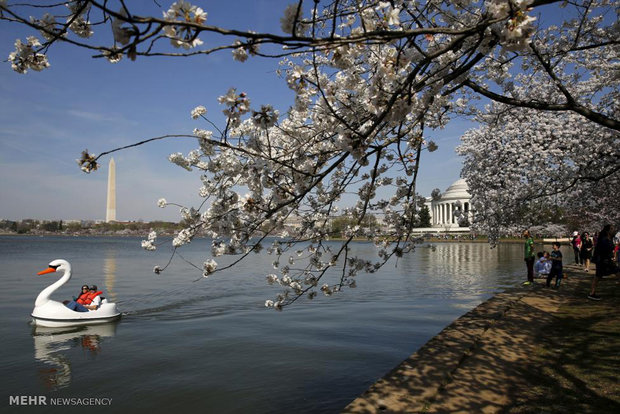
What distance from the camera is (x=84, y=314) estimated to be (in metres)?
11.5

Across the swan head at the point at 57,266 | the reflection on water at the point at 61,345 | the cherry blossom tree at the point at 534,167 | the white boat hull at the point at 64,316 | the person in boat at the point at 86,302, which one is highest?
the cherry blossom tree at the point at 534,167

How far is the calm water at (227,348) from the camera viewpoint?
660cm

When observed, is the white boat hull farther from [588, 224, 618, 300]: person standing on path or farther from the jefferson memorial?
the jefferson memorial

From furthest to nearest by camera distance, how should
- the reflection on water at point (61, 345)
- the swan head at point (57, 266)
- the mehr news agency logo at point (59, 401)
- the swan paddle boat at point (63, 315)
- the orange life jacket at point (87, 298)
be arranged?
the swan head at point (57, 266)
the orange life jacket at point (87, 298)
the swan paddle boat at point (63, 315)
the reflection on water at point (61, 345)
the mehr news agency logo at point (59, 401)

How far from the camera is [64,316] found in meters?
11.4

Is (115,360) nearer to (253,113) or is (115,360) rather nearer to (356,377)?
(356,377)

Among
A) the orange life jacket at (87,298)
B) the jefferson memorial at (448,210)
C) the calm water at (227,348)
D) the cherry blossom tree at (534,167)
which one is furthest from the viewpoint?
the jefferson memorial at (448,210)

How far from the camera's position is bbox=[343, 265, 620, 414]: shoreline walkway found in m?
4.27

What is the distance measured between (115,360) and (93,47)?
7852 mm

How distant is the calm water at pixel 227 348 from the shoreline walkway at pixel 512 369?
141 centimetres

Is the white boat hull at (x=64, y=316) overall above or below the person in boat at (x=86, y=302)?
below

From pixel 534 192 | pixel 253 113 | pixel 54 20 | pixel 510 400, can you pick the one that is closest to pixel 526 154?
pixel 534 192

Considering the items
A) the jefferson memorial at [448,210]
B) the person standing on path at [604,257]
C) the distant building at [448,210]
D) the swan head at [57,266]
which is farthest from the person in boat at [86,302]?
the distant building at [448,210]

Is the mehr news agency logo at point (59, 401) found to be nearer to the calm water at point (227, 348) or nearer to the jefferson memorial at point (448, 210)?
the calm water at point (227, 348)
